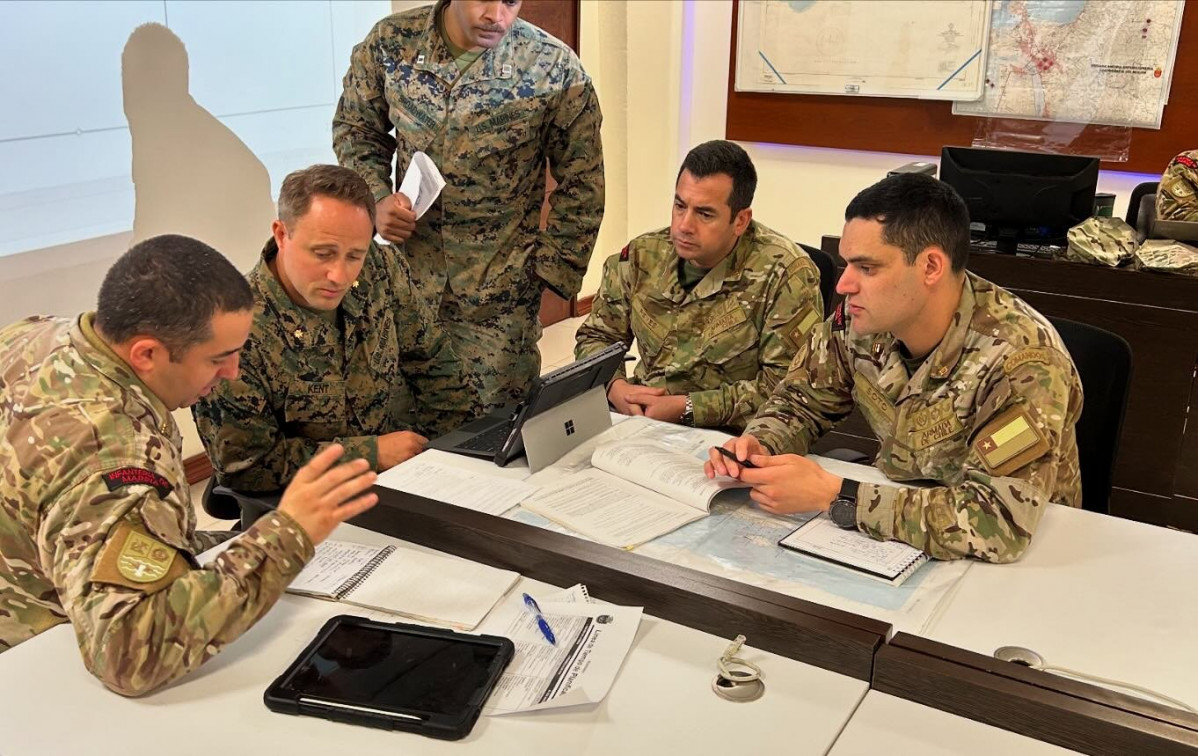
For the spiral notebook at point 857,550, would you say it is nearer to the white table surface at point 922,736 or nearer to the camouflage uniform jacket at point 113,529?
the white table surface at point 922,736

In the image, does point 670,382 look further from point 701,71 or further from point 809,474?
point 701,71

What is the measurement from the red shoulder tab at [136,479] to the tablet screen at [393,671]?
0.30m

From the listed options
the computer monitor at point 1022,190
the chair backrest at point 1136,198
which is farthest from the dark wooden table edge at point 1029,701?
the chair backrest at point 1136,198

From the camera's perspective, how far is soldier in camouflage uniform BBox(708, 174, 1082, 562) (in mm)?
1629

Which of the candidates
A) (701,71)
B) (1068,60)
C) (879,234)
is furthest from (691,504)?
(701,71)

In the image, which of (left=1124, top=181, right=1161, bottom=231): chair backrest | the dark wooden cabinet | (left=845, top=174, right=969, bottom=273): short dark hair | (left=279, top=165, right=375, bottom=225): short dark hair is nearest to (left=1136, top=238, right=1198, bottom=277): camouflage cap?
the dark wooden cabinet

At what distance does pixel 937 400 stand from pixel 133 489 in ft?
4.40

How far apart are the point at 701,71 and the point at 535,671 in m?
4.10

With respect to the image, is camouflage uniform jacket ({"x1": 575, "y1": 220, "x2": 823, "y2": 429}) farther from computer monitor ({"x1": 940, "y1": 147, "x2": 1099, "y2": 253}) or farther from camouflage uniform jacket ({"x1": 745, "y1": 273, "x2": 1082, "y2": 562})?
computer monitor ({"x1": 940, "y1": 147, "x2": 1099, "y2": 253})

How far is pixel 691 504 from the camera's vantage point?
1776 millimetres

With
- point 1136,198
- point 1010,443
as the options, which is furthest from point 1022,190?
point 1010,443

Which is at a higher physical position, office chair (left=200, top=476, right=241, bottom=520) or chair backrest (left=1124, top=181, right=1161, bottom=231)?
chair backrest (left=1124, top=181, right=1161, bottom=231)

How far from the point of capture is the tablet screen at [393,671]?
128 cm

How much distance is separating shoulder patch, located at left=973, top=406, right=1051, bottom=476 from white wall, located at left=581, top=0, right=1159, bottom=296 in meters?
3.02
